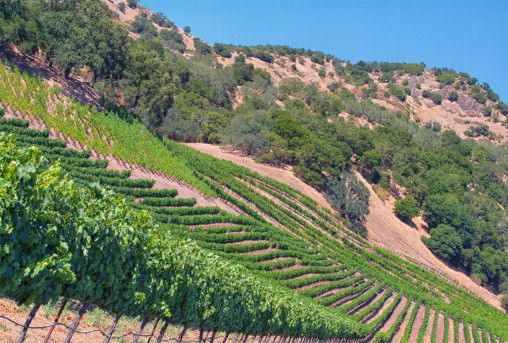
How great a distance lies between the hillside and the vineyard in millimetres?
65

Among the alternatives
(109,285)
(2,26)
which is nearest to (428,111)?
(2,26)

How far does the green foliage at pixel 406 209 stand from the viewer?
71.2 m

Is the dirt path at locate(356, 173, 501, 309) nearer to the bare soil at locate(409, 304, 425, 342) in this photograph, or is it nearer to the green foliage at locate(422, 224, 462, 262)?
the green foliage at locate(422, 224, 462, 262)

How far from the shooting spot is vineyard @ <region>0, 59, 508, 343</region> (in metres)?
6.82

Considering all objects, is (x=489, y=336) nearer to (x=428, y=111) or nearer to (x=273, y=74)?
(x=273, y=74)

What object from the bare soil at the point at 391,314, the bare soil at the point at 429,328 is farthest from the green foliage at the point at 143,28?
the bare soil at the point at 429,328

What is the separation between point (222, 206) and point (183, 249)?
29.3m

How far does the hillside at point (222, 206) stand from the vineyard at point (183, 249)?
7cm

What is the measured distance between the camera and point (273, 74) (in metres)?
137

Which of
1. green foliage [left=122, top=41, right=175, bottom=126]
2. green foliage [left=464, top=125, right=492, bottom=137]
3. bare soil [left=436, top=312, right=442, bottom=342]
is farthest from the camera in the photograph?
green foliage [left=464, top=125, right=492, bottom=137]

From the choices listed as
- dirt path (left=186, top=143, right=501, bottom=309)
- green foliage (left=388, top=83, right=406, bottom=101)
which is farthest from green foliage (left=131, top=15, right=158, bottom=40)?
green foliage (left=388, top=83, right=406, bottom=101)

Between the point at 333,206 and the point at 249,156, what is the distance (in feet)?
56.6

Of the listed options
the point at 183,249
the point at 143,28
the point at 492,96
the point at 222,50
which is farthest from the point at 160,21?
the point at 183,249

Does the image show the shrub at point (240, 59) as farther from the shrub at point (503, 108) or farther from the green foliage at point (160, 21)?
the shrub at point (503, 108)
